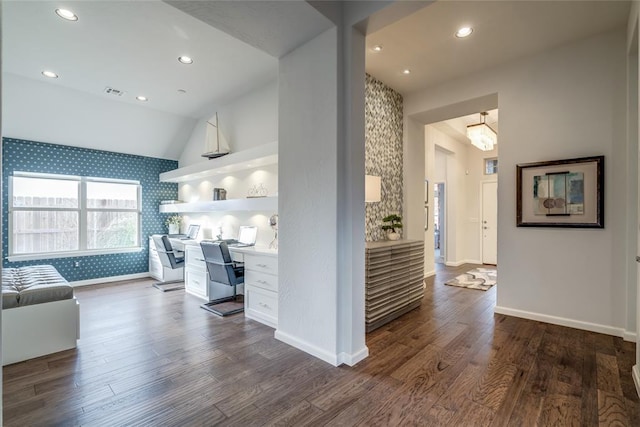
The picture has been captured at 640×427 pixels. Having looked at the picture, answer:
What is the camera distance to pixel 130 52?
146 inches

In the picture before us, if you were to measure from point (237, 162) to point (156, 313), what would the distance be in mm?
2258

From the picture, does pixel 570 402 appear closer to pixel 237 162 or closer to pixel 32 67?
pixel 237 162

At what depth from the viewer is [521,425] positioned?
192 cm

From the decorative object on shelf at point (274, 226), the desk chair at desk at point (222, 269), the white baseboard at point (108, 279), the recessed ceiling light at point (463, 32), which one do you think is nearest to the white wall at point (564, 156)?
the recessed ceiling light at point (463, 32)

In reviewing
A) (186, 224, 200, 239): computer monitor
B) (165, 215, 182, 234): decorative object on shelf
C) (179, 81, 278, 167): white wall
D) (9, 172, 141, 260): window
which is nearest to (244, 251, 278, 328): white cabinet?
(179, 81, 278, 167): white wall

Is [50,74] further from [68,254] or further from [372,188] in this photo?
[372,188]

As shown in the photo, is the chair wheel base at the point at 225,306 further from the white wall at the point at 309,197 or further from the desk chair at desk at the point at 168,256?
the desk chair at desk at the point at 168,256

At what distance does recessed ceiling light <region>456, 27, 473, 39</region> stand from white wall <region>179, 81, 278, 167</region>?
2405 mm

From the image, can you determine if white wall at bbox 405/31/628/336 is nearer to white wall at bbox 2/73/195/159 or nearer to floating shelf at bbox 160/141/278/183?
floating shelf at bbox 160/141/278/183

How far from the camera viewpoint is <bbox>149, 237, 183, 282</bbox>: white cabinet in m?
5.70

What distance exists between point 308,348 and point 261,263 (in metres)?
1.15

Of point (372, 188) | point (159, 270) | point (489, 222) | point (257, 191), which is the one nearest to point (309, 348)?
point (372, 188)

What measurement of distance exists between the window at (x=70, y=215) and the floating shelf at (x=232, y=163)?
1009 millimetres

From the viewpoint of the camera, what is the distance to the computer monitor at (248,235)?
4789 millimetres
